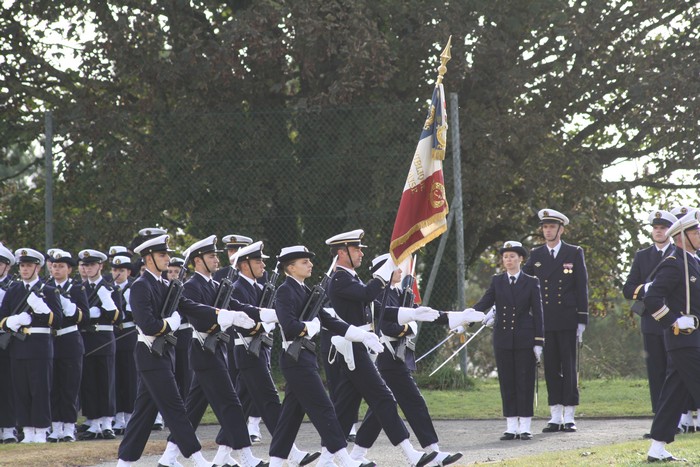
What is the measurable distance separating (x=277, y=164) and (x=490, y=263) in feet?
28.0

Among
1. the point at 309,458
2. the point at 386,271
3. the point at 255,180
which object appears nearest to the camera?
the point at 309,458

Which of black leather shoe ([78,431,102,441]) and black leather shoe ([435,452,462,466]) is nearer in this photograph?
black leather shoe ([435,452,462,466])

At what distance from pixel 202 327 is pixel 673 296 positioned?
4.15 metres

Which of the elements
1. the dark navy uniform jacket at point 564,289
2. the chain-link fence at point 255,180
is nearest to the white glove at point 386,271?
the dark navy uniform jacket at point 564,289

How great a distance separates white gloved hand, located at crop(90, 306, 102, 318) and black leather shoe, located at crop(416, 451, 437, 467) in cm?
548

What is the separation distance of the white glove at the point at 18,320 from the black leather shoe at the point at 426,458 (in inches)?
202

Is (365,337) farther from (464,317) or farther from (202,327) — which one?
(202,327)

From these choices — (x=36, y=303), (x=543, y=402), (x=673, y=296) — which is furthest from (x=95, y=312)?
(x=673, y=296)

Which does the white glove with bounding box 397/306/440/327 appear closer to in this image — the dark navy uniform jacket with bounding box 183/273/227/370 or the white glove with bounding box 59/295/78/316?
the dark navy uniform jacket with bounding box 183/273/227/370

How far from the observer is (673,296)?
34.6ft

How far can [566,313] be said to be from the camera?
13891 millimetres

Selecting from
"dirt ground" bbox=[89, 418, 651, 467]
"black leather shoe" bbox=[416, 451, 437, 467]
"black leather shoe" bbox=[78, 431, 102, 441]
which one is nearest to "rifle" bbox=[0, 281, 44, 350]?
"black leather shoe" bbox=[78, 431, 102, 441]

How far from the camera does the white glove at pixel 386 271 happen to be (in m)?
11.3

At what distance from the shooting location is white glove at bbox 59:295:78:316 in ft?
46.0
